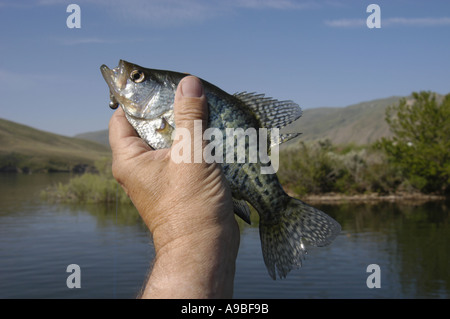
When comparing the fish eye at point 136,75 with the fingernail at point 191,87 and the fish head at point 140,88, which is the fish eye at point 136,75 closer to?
the fish head at point 140,88

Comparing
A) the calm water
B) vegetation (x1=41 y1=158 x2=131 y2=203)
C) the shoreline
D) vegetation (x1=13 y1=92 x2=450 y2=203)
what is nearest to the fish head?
the calm water

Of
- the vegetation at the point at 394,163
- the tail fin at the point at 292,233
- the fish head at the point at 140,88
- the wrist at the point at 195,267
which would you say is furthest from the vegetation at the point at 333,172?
the wrist at the point at 195,267

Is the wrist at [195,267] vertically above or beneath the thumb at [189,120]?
beneath

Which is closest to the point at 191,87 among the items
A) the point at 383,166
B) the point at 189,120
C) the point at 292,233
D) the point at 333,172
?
the point at 189,120

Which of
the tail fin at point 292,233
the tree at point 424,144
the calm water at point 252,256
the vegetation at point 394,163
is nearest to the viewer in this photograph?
the tail fin at point 292,233

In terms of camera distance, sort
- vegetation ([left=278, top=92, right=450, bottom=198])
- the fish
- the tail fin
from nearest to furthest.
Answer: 1. the fish
2. the tail fin
3. vegetation ([left=278, top=92, right=450, bottom=198])

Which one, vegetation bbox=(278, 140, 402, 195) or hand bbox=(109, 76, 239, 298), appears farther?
vegetation bbox=(278, 140, 402, 195)

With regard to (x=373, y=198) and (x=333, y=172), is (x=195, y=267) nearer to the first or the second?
(x=333, y=172)

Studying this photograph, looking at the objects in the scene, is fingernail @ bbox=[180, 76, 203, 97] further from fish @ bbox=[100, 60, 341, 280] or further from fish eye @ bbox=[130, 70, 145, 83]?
fish eye @ bbox=[130, 70, 145, 83]
